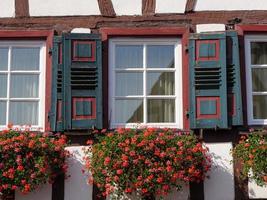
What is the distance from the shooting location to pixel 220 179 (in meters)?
7.93

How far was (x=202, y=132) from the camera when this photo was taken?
26.3 ft

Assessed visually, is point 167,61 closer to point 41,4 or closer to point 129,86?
point 129,86

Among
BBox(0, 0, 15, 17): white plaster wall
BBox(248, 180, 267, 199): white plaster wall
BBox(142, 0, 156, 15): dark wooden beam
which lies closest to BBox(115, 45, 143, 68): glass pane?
BBox(142, 0, 156, 15): dark wooden beam

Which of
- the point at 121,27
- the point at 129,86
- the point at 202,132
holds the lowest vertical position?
the point at 202,132

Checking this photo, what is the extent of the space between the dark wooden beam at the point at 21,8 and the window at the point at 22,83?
0.37 metres

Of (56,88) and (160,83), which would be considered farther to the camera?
(160,83)

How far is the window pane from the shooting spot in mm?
8273

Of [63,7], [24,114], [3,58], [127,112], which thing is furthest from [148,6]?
[24,114]

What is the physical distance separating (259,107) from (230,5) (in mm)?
1353

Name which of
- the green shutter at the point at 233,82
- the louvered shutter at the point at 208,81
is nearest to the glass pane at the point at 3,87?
the louvered shutter at the point at 208,81

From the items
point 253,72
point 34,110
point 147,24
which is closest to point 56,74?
point 34,110

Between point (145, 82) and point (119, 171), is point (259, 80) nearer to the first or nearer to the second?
point (145, 82)

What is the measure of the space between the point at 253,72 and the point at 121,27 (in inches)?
70.0

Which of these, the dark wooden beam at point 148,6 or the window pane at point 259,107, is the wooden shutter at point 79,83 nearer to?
the dark wooden beam at point 148,6
